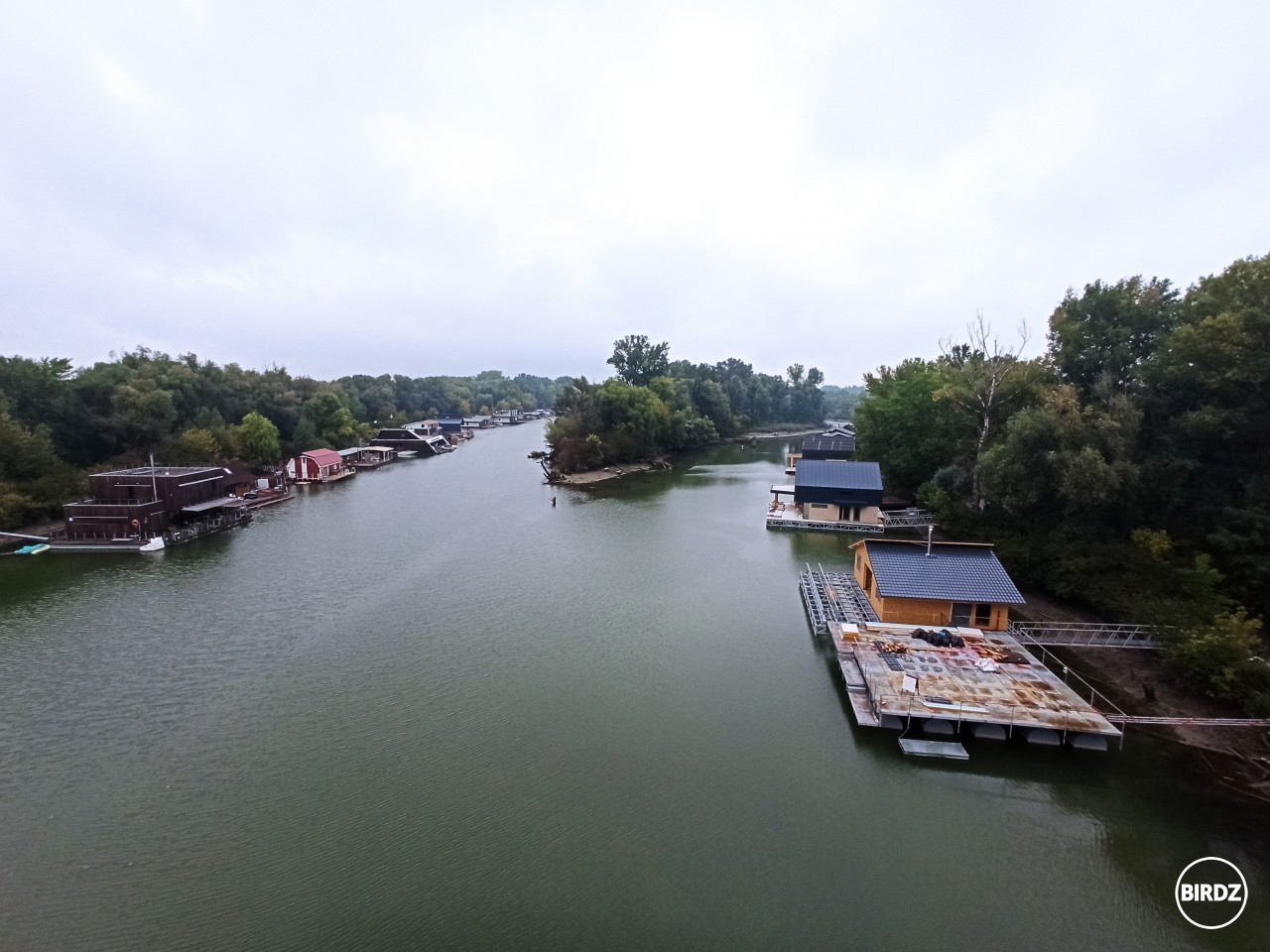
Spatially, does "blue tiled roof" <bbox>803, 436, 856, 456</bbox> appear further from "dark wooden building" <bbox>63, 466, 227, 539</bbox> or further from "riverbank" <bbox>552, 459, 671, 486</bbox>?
"dark wooden building" <bbox>63, 466, 227, 539</bbox>

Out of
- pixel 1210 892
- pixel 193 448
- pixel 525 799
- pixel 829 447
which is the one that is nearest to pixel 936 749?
pixel 1210 892

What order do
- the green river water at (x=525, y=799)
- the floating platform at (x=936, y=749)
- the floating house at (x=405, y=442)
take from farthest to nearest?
the floating house at (x=405, y=442)
the floating platform at (x=936, y=749)
the green river water at (x=525, y=799)

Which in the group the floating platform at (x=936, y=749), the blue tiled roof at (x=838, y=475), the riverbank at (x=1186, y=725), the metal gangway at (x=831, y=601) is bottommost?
the riverbank at (x=1186, y=725)

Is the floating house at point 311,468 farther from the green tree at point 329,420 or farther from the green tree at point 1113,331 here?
the green tree at point 1113,331

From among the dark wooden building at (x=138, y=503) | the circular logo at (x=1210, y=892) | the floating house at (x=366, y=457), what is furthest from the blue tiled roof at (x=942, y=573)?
the floating house at (x=366, y=457)

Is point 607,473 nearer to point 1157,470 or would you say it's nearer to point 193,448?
point 193,448
